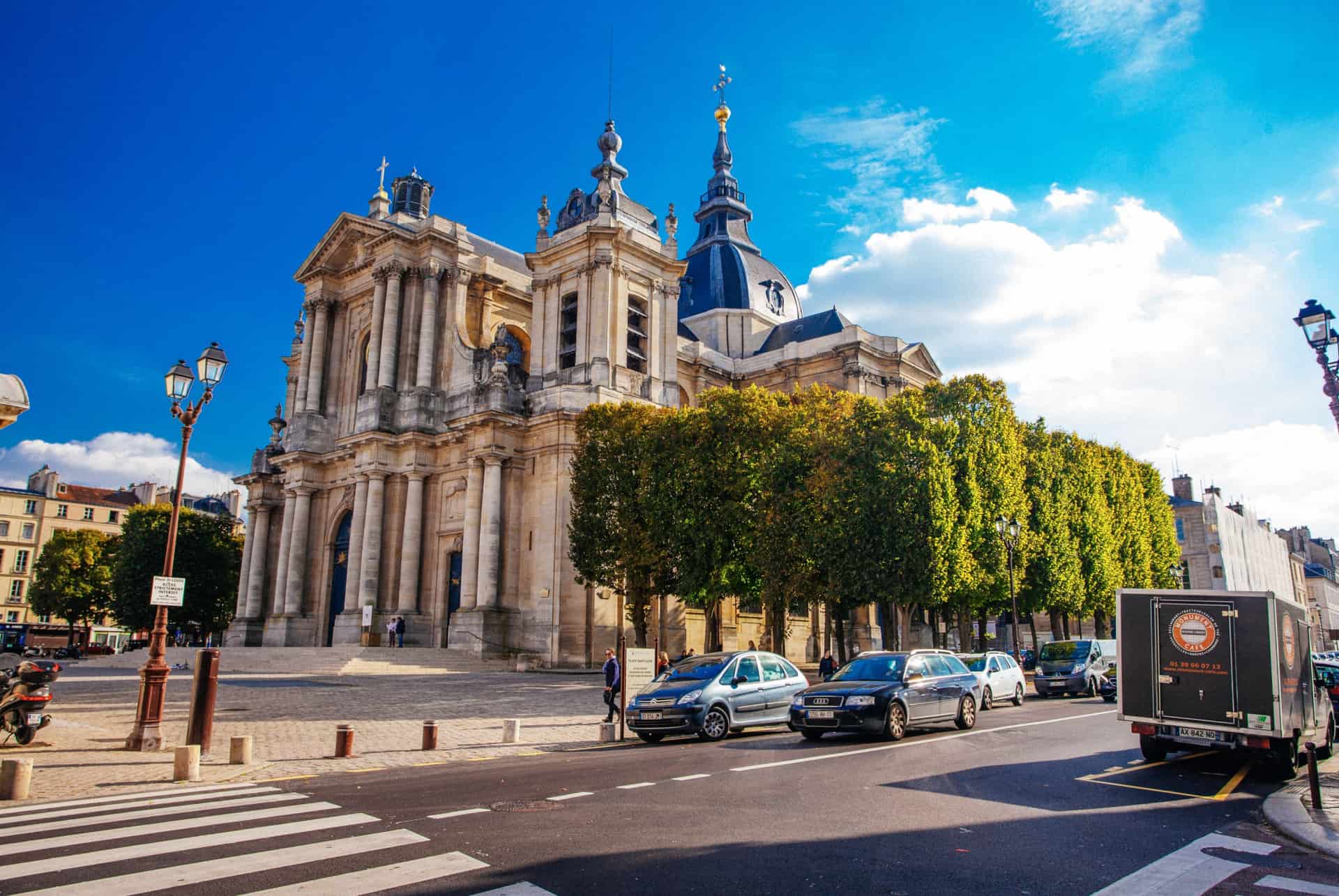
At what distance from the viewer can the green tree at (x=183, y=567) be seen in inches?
2045

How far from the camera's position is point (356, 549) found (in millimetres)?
42094

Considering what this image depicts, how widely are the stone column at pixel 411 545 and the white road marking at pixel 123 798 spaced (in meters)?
30.0

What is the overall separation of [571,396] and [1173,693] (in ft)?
101

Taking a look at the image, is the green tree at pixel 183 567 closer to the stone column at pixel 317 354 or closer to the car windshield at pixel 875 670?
the stone column at pixel 317 354

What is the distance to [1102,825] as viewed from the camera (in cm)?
845

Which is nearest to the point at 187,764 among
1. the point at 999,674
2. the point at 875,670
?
the point at 875,670

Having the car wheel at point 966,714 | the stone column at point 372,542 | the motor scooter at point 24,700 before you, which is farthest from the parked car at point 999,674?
the stone column at point 372,542

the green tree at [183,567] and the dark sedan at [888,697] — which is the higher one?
the green tree at [183,567]

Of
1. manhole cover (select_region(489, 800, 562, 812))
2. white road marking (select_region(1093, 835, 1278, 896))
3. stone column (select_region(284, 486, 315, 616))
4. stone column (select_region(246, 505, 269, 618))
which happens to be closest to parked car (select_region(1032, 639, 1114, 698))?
white road marking (select_region(1093, 835, 1278, 896))

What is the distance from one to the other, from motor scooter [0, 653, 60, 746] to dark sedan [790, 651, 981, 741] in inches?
469

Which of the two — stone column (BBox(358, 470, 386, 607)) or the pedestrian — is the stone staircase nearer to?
stone column (BBox(358, 470, 386, 607))

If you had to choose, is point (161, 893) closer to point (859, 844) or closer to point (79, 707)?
point (859, 844)

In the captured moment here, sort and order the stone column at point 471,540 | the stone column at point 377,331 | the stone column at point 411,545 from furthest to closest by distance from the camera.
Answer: the stone column at point 377,331 < the stone column at point 411,545 < the stone column at point 471,540

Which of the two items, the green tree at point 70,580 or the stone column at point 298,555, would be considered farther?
the green tree at point 70,580
